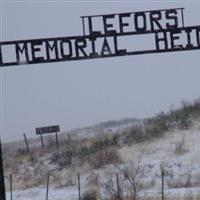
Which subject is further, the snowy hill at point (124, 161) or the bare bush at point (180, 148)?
the bare bush at point (180, 148)

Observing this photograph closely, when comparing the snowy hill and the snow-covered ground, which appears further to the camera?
the snowy hill

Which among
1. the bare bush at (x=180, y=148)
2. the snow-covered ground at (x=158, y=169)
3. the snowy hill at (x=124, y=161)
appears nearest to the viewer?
the snow-covered ground at (x=158, y=169)

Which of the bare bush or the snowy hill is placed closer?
the snowy hill

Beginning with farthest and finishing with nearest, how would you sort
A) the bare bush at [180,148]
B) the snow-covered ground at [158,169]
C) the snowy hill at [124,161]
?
the bare bush at [180,148] → the snowy hill at [124,161] → the snow-covered ground at [158,169]

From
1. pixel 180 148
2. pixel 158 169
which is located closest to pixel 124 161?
pixel 180 148

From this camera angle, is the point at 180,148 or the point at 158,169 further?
the point at 180,148

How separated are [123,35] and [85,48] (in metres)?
0.70

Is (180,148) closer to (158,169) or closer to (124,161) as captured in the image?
(124,161)

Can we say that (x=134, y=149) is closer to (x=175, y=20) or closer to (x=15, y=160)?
(x=15, y=160)

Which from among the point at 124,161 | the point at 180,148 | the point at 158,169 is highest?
the point at 180,148

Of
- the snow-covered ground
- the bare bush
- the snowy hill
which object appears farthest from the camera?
the bare bush

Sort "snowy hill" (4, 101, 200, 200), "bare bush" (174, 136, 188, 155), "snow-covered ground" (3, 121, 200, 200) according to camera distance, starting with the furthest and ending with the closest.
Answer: "bare bush" (174, 136, 188, 155), "snowy hill" (4, 101, 200, 200), "snow-covered ground" (3, 121, 200, 200)

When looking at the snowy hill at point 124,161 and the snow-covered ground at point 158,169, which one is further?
the snowy hill at point 124,161

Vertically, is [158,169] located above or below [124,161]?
below
